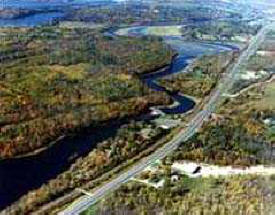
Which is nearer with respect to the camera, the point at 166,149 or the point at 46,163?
the point at 46,163

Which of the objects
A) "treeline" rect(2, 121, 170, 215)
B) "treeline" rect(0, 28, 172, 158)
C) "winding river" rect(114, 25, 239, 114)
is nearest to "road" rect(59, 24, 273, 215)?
"treeline" rect(2, 121, 170, 215)

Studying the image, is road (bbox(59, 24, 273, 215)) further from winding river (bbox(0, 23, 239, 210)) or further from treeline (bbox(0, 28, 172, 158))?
treeline (bbox(0, 28, 172, 158))

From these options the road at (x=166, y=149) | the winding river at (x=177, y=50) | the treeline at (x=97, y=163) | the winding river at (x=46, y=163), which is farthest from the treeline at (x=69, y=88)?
the road at (x=166, y=149)

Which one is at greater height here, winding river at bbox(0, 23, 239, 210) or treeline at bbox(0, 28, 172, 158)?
treeline at bbox(0, 28, 172, 158)

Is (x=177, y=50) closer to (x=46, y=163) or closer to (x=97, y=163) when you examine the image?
(x=97, y=163)

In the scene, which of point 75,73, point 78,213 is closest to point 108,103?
point 75,73

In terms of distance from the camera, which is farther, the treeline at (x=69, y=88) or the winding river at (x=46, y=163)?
the treeline at (x=69, y=88)

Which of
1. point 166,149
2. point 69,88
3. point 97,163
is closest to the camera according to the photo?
point 97,163

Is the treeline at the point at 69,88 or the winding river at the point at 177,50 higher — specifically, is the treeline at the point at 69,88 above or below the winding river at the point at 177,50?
above

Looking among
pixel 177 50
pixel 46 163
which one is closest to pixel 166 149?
pixel 46 163

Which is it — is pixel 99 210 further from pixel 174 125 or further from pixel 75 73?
pixel 75 73

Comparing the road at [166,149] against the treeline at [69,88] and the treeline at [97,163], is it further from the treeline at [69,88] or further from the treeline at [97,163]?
the treeline at [69,88]

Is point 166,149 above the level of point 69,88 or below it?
below
